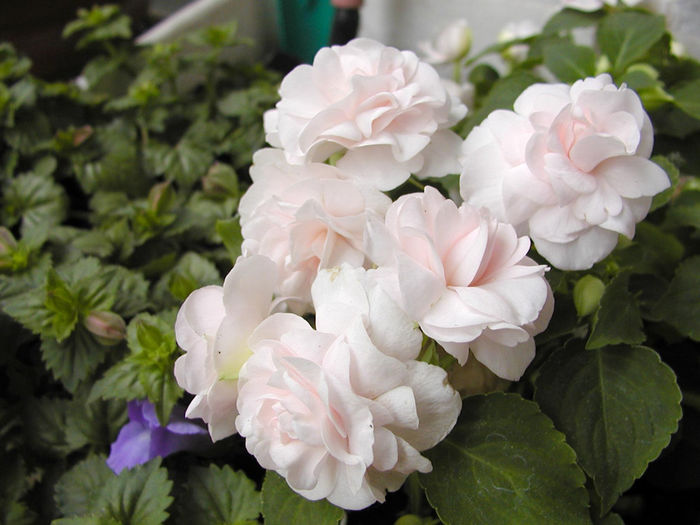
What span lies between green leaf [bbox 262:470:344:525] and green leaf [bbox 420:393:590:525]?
0.06m

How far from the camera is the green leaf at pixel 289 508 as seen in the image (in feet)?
1.19

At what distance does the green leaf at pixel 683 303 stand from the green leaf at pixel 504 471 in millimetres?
174

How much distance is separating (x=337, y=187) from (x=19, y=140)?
25.4 inches

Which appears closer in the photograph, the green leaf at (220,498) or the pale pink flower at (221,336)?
the pale pink flower at (221,336)

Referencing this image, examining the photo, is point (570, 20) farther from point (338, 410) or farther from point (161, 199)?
point (338, 410)

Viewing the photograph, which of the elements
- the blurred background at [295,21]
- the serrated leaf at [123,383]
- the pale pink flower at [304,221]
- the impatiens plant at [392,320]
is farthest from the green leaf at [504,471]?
the blurred background at [295,21]

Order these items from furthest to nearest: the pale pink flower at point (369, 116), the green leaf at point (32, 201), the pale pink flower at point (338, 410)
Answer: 1. the green leaf at point (32, 201)
2. the pale pink flower at point (369, 116)
3. the pale pink flower at point (338, 410)

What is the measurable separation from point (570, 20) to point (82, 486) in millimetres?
759

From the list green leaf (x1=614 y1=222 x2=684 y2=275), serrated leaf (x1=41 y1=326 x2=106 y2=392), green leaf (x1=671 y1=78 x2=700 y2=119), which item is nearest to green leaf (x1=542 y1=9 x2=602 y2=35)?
green leaf (x1=671 y1=78 x2=700 y2=119)

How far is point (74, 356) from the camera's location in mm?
551

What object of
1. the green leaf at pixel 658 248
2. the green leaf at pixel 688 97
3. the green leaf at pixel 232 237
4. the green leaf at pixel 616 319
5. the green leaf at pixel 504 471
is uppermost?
the green leaf at pixel 688 97

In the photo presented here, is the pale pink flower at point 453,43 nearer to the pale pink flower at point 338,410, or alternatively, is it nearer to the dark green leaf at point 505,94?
the dark green leaf at point 505,94

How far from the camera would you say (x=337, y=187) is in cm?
38

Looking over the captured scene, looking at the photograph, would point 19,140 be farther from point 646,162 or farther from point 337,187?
point 646,162
